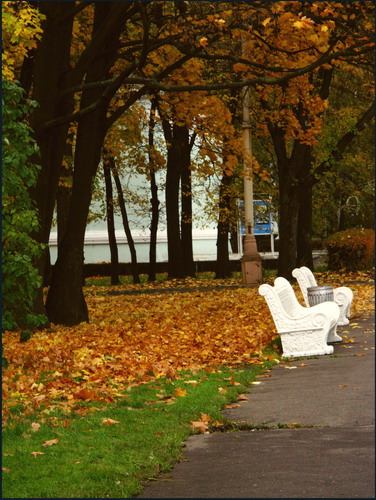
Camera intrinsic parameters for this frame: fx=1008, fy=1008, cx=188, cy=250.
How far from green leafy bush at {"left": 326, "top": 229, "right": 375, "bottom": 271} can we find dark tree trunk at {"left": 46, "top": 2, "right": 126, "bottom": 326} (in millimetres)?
16170

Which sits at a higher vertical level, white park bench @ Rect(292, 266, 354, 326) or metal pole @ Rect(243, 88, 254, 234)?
metal pole @ Rect(243, 88, 254, 234)

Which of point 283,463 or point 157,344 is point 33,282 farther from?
point 157,344

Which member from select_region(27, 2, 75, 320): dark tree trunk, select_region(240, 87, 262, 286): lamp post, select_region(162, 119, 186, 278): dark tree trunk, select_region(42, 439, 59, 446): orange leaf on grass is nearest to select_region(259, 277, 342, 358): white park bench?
select_region(42, 439, 59, 446): orange leaf on grass

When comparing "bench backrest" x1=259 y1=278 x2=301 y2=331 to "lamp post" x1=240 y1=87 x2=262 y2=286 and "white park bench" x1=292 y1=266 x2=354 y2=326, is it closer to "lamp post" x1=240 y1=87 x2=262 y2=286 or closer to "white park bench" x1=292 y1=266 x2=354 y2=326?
"white park bench" x1=292 y1=266 x2=354 y2=326

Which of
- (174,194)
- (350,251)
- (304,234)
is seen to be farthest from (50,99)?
(304,234)

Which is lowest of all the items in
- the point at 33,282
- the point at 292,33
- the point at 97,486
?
the point at 97,486

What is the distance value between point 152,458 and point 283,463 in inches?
38.9

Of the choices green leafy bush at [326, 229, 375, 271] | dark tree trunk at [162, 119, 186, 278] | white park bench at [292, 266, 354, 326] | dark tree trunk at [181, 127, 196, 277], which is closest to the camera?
white park bench at [292, 266, 354, 326]

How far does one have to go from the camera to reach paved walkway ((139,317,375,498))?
6.32 meters

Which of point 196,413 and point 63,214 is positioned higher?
point 63,214

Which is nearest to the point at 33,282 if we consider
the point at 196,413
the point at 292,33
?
the point at 196,413

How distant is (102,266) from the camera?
45.1 m

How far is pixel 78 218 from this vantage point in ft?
62.5

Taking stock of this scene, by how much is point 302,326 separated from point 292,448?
5.63 metres
